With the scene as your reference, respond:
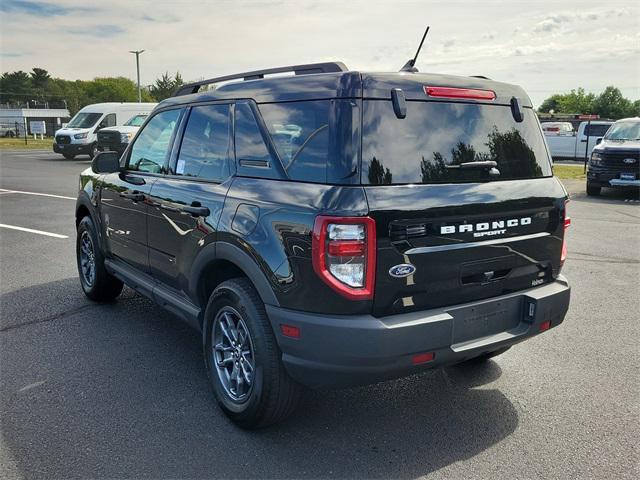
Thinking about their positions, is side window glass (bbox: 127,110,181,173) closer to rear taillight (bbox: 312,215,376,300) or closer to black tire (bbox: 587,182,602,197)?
rear taillight (bbox: 312,215,376,300)

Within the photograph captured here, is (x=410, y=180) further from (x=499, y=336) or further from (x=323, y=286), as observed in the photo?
(x=499, y=336)

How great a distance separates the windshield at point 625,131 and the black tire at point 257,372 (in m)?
14.7

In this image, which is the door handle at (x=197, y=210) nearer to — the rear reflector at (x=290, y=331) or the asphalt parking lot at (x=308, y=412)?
the rear reflector at (x=290, y=331)

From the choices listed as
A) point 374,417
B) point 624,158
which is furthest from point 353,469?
point 624,158

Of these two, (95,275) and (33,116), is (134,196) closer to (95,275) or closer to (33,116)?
(95,275)

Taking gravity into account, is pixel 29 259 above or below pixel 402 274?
below

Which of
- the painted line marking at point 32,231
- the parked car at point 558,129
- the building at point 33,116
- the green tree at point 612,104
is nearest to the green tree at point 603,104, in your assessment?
the green tree at point 612,104

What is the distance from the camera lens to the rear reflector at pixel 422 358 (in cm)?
281

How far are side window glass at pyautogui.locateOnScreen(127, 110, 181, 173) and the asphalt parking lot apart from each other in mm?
1367

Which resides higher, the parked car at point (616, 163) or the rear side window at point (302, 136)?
the rear side window at point (302, 136)

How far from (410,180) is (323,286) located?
691 millimetres

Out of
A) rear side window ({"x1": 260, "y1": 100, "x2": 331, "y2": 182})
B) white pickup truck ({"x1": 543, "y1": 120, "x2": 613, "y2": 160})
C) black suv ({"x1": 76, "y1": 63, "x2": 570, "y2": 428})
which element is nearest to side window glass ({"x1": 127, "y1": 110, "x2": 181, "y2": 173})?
black suv ({"x1": 76, "y1": 63, "x2": 570, "y2": 428})

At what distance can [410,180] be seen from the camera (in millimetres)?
2893

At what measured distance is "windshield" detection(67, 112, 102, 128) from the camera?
25078mm
